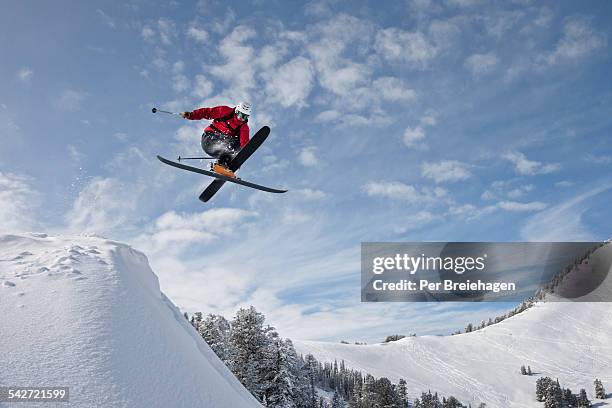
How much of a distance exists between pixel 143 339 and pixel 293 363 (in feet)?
77.5

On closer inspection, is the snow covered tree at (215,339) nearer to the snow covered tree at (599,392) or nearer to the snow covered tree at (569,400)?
the snow covered tree at (569,400)

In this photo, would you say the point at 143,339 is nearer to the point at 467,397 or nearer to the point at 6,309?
the point at 6,309

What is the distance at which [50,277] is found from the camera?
8695 millimetres

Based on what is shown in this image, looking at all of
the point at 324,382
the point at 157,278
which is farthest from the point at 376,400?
the point at 324,382

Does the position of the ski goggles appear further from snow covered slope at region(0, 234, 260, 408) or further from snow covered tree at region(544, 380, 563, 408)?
snow covered tree at region(544, 380, 563, 408)

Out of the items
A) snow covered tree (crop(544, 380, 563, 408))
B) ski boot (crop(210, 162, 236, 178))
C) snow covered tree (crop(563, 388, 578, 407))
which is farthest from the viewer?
snow covered tree (crop(563, 388, 578, 407))

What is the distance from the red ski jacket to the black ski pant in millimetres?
123

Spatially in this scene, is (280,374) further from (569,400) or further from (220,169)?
(569,400)

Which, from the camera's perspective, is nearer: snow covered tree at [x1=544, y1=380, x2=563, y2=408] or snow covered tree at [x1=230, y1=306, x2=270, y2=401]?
snow covered tree at [x1=230, y1=306, x2=270, y2=401]

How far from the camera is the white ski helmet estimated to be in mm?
13445

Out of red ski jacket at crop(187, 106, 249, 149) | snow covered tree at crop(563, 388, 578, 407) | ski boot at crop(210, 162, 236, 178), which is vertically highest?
red ski jacket at crop(187, 106, 249, 149)

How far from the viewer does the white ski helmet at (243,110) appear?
13.4 metres

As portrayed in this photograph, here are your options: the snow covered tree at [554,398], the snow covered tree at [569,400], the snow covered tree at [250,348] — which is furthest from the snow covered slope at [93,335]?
the snow covered tree at [569,400]

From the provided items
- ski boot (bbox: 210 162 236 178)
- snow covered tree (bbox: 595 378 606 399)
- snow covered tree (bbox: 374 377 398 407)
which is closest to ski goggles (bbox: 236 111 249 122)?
ski boot (bbox: 210 162 236 178)
